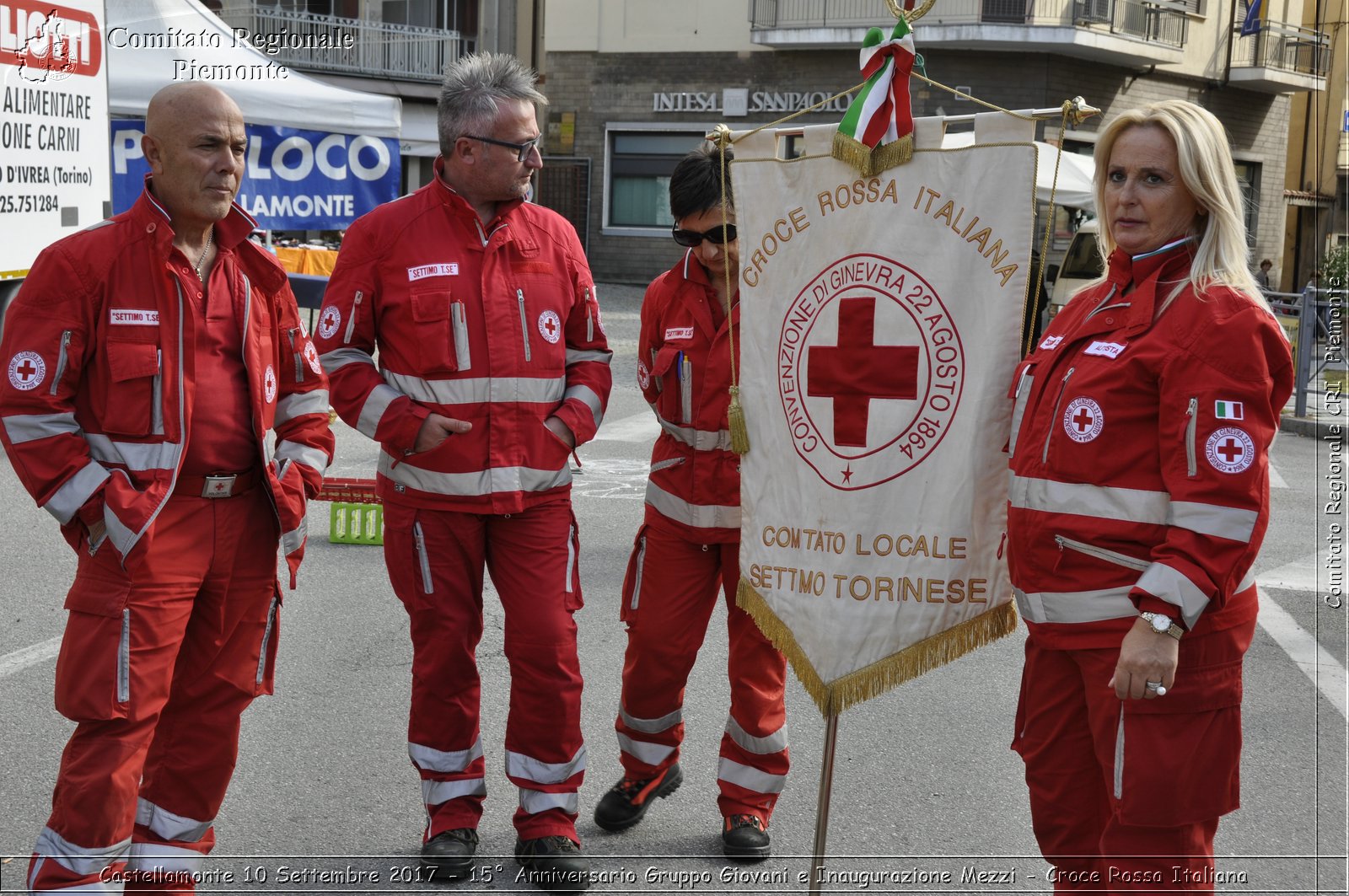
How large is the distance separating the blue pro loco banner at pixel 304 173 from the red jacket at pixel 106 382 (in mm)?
7305

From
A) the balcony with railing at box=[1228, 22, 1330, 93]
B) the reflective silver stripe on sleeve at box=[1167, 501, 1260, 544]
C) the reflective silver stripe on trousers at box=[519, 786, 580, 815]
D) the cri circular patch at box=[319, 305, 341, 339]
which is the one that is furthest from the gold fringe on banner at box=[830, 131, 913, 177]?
the balcony with railing at box=[1228, 22, 1330, 93]

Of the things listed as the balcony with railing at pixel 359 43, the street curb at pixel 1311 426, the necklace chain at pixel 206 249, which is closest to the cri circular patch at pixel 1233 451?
the necklace chain at pixel 206 249

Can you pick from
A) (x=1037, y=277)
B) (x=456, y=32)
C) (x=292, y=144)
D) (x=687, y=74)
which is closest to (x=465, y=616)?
(x=1037, y=277)

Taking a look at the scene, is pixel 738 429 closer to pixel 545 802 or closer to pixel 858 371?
pixel 858 371

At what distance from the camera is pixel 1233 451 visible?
260 cm

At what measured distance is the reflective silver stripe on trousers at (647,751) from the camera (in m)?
4.15

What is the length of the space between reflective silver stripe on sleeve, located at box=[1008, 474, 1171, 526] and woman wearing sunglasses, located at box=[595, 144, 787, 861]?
1.23 meters

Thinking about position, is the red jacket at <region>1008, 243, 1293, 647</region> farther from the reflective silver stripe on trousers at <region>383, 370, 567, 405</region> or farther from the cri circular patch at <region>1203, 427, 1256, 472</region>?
the reflective silver stripe on trousers at <region>383, 370, 567, 405</region>

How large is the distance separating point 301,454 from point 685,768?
188 cm

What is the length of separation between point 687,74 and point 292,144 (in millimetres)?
18926

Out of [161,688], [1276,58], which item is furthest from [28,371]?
[1276,58]

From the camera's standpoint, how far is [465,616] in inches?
152

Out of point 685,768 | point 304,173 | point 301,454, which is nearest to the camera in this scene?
point 301,454

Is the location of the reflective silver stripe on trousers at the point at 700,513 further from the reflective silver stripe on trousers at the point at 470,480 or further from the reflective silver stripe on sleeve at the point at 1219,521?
the reflective silver stripe on sleeve at the point at 1219,521
